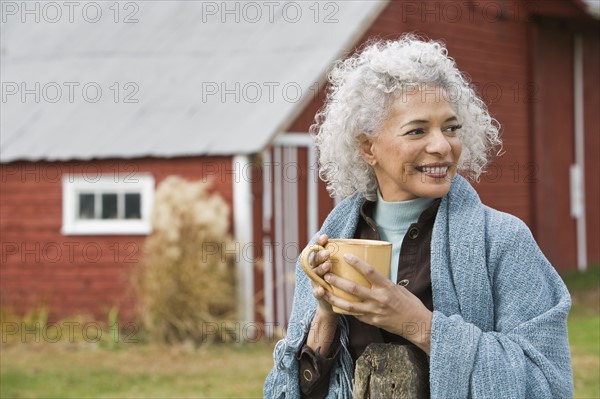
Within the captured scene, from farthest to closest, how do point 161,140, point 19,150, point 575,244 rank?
point 575,244, point 19,150, point 161,140

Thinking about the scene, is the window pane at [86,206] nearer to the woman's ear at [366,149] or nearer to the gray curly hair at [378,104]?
the gray curly hair at [378,104]

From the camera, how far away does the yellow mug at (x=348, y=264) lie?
2561mm

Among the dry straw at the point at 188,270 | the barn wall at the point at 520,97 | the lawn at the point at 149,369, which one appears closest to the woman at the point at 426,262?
the lawn at the point at 149,369

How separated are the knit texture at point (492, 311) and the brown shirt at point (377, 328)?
0.07 m

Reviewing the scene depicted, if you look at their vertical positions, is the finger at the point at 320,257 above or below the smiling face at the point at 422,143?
below

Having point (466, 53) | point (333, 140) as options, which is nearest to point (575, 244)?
point (466, 53)

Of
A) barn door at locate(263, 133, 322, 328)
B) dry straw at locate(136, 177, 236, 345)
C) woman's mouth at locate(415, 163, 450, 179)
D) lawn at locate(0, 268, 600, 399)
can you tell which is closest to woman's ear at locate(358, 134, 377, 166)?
woman's mouth at locate(415, 163, 450, 179)

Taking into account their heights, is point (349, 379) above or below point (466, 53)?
below

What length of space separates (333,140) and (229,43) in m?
9.27

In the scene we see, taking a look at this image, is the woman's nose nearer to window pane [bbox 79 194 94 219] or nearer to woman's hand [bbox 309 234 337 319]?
woman's hand [bbox 309 234 337 319]

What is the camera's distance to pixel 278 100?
35.1 ft

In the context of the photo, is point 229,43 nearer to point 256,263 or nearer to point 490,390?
point 256,263

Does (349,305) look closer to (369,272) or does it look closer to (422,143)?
(369,272)

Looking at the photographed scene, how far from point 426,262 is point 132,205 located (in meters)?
8.79
